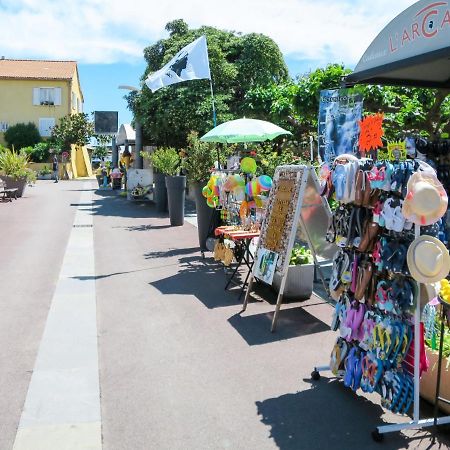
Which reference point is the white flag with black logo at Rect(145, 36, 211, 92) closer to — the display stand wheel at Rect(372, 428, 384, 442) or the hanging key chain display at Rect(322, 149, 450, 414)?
the hanging key chain display at Rect(322, 149, 450, 414)

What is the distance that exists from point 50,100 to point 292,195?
154ft

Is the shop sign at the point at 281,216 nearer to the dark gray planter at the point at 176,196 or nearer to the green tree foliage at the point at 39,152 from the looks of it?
the dark gray planter at the point at 176,196

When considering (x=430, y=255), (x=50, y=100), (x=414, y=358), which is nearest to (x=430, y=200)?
(x=430, y=255)

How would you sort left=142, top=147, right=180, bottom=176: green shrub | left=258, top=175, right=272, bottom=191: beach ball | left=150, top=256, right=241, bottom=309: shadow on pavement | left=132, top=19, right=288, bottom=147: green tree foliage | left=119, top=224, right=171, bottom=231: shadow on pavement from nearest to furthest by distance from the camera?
left=150, top=256, right=241, bottom=309: shadow on pavement, left=258, top=175, right=272, bottom=191: beach ball, left=119, top=224, right=171, bottom=231: shadow on pavement, left=142, top=147, right=180, bottom=176: green shrub, left=132, top=19, right=288, bottom=147: green tree foliage

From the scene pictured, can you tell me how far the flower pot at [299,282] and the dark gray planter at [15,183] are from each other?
710 inches

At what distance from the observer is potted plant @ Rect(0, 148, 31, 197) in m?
20.9

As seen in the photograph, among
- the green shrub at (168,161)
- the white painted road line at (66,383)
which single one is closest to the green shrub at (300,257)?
the white painted road line at (66,383)

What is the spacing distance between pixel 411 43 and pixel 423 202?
Result: 1.82 meters

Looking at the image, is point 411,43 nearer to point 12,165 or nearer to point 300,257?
point 300,257

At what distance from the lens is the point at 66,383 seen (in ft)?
13.6

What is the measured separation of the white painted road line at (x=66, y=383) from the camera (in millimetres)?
3338

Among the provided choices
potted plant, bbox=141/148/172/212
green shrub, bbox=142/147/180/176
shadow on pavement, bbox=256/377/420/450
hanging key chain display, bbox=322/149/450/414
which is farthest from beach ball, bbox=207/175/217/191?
potted plant, bbox=141/148/172/212

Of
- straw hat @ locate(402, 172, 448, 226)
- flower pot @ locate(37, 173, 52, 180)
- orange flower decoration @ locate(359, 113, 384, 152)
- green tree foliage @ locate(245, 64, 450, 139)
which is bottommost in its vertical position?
flower pot @ locate(37, 173, 52, 180)

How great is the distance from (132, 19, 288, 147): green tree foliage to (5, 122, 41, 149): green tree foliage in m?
28.7
